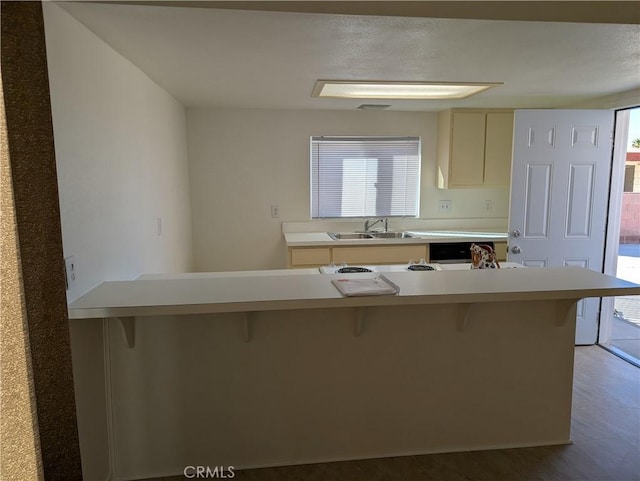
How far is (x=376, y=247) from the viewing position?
386 cm

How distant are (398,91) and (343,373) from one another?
7.77 feet

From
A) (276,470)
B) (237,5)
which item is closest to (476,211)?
(276,470)

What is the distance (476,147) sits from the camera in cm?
414

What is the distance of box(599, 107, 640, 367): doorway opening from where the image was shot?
357cm

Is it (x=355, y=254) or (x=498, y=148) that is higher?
(x=498, y=148)

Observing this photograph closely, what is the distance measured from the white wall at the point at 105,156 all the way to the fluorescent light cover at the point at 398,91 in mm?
1228

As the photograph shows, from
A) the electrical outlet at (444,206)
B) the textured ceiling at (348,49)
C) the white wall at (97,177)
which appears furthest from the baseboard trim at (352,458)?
the electrical outlet at (444,206)

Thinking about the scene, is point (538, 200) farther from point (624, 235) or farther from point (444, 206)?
point (624, 235)

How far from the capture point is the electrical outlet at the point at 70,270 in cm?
160

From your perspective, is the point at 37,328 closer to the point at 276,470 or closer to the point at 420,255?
the point at 276,470

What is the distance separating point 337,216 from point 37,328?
344 centimetres

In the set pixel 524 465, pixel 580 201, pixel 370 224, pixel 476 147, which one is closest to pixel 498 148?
pixel 476 147

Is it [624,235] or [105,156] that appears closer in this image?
[105,156]

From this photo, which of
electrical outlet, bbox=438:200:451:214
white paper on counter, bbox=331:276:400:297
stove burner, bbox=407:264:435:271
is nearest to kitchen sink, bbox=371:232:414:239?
electrical outlet, bbox=438:200:451:214
